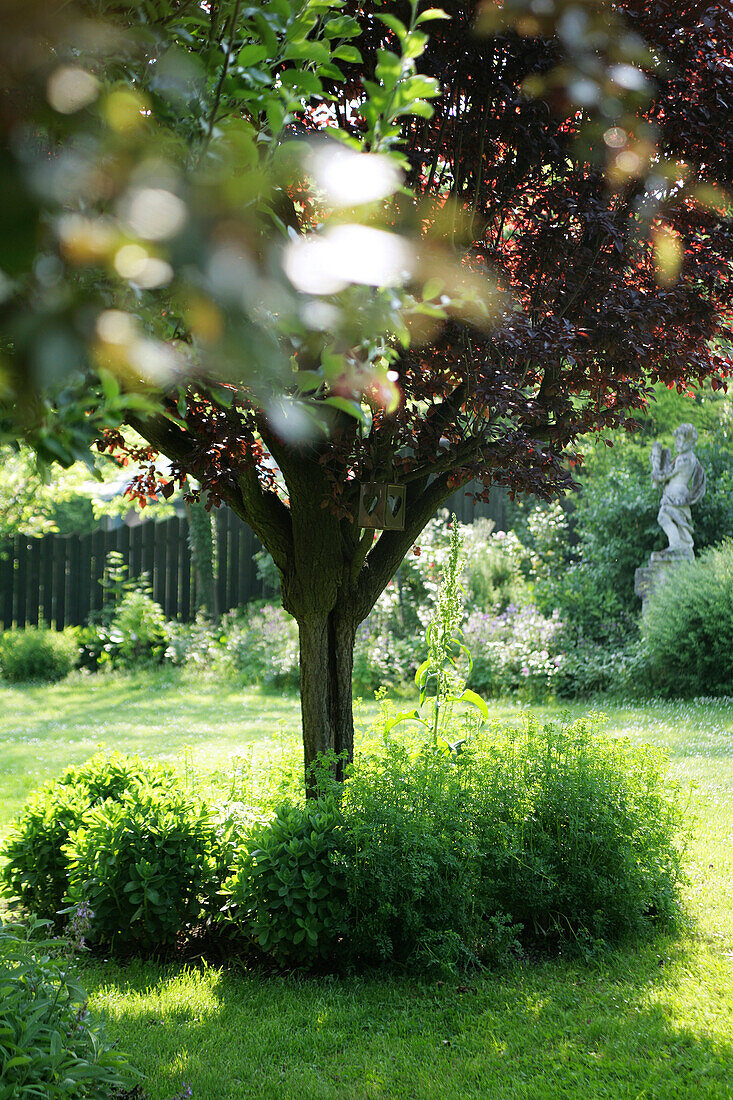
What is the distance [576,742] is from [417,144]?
2579 millimetres

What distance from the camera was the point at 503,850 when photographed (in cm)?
346

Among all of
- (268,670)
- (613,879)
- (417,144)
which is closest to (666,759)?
(613,879)

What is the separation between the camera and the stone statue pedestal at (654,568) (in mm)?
10797

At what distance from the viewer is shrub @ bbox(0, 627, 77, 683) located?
11.2m

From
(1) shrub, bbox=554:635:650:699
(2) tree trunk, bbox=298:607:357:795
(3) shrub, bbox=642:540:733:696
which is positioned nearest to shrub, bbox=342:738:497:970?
(2) tree trunk, bbox=298:607:357:795

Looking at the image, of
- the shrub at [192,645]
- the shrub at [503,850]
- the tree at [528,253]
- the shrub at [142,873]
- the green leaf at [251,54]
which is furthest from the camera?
the shrub at [192,645]

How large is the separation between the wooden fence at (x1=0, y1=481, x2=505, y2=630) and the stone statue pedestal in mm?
5488

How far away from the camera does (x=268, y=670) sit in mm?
10422

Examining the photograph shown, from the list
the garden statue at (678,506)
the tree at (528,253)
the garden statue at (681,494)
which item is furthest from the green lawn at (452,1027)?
the garden statue at (681,494)

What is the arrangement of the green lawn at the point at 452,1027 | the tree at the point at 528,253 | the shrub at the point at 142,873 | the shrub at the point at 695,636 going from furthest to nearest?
1. the shrub at the point at 695,636
2. the shrub at the point at 142,873
3. the tree at the point at 528,253
4. the green lawn at the point at 452,1027

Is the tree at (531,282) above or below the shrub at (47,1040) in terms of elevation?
above

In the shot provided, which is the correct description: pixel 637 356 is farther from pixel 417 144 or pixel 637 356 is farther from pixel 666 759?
pixel 666 759

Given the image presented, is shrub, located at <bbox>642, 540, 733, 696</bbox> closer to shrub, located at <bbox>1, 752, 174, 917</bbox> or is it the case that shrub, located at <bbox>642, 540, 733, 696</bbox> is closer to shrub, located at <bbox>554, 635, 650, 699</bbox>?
shrub, located at <bbox>554, 635, 650, 699</bbox>

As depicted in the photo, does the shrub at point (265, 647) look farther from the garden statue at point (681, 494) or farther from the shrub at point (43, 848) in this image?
the shrub at point (43, 848)
